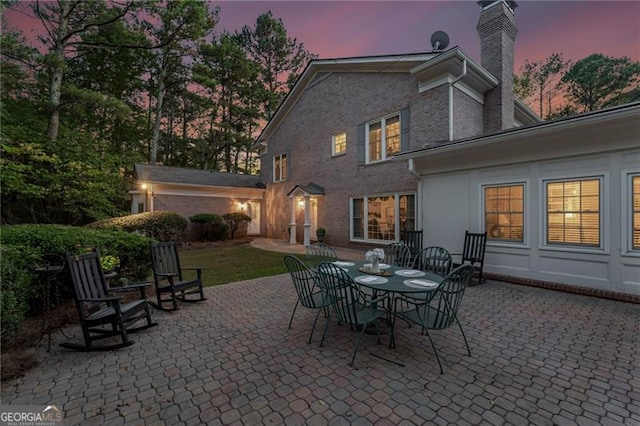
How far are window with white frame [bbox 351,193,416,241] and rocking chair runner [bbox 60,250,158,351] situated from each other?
7980 millimetres

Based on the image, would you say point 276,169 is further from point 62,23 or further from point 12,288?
point 12,288

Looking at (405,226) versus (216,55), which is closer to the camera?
(405,226)

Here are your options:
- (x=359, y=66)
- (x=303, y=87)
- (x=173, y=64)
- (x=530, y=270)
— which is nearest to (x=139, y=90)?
(x=173, y=64)

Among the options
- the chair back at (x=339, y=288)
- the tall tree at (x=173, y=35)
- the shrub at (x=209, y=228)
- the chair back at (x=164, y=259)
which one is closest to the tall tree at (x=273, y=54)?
the tall tree at (x=173, y=35)

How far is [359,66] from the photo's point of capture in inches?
422

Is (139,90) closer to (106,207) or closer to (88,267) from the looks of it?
(106,207)

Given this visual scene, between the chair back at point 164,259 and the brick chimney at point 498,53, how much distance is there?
10.7m

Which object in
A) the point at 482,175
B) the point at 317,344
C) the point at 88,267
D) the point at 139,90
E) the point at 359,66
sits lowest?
the point at 317,344

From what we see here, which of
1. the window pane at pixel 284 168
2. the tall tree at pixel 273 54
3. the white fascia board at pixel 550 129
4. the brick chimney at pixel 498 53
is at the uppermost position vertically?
the tall tree at pixel 273 54

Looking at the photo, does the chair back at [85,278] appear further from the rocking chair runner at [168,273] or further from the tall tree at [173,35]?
the tall tree at [173,35]

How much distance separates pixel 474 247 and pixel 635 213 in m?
2.68

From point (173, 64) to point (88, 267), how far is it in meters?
21.4

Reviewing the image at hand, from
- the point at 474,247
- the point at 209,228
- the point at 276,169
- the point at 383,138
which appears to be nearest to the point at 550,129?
the point at 474,247

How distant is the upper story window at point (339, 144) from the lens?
1176cm
